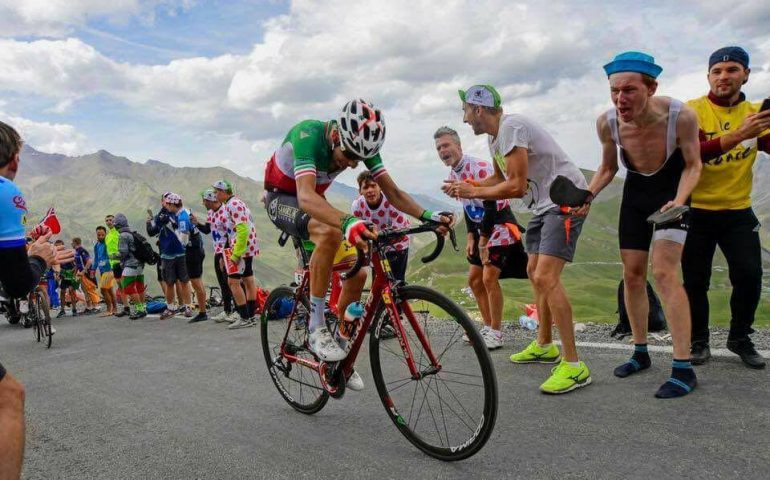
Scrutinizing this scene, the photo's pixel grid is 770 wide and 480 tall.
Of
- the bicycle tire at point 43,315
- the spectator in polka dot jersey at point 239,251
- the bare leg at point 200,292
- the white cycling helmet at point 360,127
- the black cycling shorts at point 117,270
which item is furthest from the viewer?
the black cycling shorts at point 117,270

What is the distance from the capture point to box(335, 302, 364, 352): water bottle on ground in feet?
12.8

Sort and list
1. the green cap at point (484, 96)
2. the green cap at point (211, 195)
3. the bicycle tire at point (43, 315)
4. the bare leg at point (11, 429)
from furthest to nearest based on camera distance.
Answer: the green cap at point (211, 195)
the bicycle tire at point (43, 315)
the green cap at point (484, 96)
the bare leg at point (11, 429)

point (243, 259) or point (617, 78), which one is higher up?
point (617, 78)

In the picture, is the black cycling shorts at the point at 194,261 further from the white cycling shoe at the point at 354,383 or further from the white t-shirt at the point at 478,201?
the white cycling shoe at the point at 354,383

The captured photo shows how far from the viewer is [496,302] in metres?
6.51

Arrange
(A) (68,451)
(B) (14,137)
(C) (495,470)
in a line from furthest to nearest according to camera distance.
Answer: (A) (68,451) < (C) (495,470) < (B) (14,137)

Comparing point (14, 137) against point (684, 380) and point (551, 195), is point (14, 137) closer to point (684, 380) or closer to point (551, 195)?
point (551, 195)

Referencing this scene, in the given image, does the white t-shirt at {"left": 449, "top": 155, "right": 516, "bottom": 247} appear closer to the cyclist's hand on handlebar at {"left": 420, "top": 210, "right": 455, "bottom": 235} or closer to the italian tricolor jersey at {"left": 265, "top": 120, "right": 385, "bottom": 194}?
the italian tricolor jersey at {"left": 265, "top": 120, "right": 385, "bottom": 194}

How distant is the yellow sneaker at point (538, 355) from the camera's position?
5.55 m

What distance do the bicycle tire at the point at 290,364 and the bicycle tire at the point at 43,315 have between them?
7161mm

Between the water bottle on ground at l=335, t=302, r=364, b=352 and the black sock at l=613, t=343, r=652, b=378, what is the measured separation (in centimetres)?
248

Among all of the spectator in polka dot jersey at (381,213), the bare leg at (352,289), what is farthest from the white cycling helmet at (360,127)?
the spectator in polka dot jersey at (381,213)

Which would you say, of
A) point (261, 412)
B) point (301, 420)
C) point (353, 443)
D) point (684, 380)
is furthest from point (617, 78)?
point (261, 412)

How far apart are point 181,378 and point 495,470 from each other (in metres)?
4.25
